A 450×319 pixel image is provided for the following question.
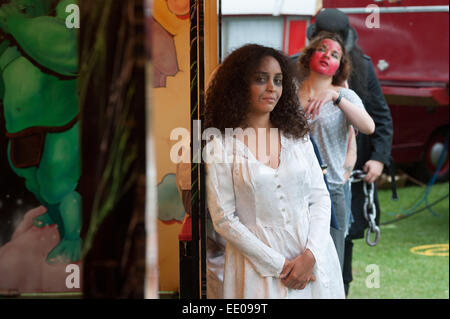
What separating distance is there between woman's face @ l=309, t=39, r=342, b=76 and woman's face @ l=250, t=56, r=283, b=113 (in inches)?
12.9

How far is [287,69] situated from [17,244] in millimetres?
1334

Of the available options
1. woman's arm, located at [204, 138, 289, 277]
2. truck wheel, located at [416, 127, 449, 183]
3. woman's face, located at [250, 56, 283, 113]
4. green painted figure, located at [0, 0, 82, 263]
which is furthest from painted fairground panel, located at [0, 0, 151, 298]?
truck wheel, located at [416, 127, 449, 183]

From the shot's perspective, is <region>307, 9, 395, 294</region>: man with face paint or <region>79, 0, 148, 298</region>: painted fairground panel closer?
<region>79, 0, 148, 298</region>: painted fairground panel

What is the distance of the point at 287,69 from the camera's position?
231 cm

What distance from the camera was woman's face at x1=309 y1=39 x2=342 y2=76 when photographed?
2574 millimetres

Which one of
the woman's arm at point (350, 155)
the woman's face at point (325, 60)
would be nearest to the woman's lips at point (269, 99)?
the woman's face at point (325, 60)

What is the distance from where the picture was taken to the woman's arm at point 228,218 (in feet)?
7.13

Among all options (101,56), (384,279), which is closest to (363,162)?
(101,56)

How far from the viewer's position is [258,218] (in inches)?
86.6

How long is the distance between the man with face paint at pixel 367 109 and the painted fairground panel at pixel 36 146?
1.06 metres

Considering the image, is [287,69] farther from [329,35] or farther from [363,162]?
[363,162]

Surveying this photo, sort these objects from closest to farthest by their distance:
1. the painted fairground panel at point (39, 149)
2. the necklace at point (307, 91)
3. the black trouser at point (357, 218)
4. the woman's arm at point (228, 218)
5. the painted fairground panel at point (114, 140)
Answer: the painted fairground panel at point (114, 140) → the woman's arm at point (228, 218) → the necklace at point (307, 91) → the painted fairground panel at point (39, 149) → the black trouser at point (357, 218)

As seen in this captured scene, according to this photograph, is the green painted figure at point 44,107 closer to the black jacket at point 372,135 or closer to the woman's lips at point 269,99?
the woman's lips at point 269,99

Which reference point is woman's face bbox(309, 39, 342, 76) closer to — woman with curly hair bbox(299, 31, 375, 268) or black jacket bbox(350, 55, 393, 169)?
woman with curly hair bbox(299, 31, 375, 268)
